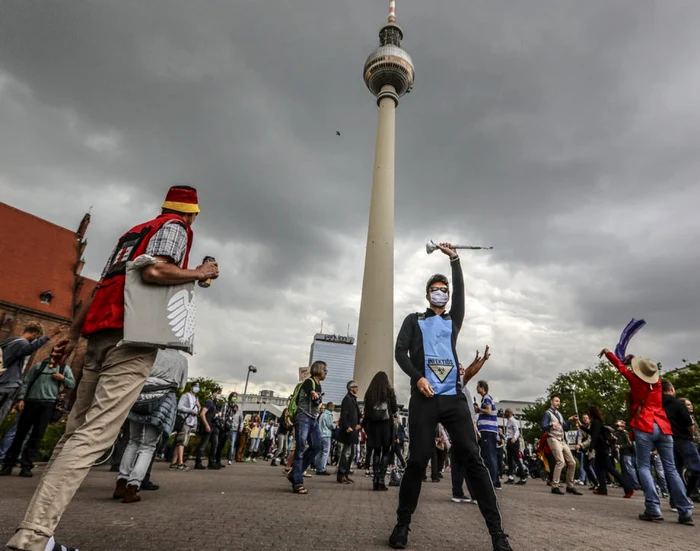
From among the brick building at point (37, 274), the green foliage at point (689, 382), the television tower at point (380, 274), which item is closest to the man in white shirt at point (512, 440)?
the television tower at point (380, 274)

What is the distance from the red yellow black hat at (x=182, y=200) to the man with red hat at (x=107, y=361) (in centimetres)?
1

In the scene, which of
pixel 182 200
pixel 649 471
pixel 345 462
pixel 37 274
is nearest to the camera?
pixel 182 200

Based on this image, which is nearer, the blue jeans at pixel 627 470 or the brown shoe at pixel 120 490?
the brown shoe at pixel 120 490

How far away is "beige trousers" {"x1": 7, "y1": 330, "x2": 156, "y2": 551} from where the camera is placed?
207 centimetres

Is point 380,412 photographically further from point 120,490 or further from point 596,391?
point 596,391

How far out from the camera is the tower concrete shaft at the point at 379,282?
128ft

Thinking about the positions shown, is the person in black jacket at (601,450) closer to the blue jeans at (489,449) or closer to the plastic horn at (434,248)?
the blue jeans at (489,449)

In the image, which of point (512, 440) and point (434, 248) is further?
point (512, 440)

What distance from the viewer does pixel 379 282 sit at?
40531 millimetres

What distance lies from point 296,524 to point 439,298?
7.49ft

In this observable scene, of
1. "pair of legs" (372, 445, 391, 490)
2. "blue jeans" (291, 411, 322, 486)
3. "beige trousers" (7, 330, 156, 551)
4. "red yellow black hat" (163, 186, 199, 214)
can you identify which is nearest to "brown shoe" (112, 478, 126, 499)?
"blue jeans" (291, 411, 322, 486)

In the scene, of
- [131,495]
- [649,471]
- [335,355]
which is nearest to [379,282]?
[649,471]

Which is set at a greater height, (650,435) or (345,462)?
(650,435)

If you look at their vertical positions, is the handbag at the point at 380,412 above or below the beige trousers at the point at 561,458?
above
